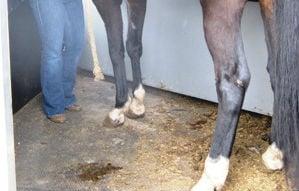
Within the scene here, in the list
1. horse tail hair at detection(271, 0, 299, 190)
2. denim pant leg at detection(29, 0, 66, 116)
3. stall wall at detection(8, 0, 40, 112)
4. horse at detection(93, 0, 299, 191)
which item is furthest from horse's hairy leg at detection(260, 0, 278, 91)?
stall wall at detection(8, 0, 40, 112)

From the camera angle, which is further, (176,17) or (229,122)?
(176,17)

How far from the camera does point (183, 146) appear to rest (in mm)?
3248

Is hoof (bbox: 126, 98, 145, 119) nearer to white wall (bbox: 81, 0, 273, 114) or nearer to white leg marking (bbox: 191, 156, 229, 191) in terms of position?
white wall (bbox: 81, 0, 273, 114)

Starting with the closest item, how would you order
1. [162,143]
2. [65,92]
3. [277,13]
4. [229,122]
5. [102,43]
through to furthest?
1. [277,13]
2. [229,122]
3. [162,143]
4. [65,92]
5. [102,43]

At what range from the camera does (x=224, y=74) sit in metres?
2.57

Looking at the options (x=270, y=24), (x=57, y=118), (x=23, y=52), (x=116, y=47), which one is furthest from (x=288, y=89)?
(x=23, y=52)

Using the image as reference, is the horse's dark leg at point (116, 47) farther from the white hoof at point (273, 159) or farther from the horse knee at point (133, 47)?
the white hoof at point (273, 159)

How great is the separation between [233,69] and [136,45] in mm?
1170

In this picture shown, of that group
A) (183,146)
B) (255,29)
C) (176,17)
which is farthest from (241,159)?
(176,17)

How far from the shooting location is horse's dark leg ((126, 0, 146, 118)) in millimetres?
3520

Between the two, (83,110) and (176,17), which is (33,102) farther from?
(176,17)

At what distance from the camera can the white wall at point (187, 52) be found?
139 inches

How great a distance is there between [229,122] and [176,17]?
53.9 inches

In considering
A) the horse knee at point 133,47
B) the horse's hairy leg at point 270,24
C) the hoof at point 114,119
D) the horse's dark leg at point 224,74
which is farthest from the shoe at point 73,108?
the horse's hairy leg at point 270,24
